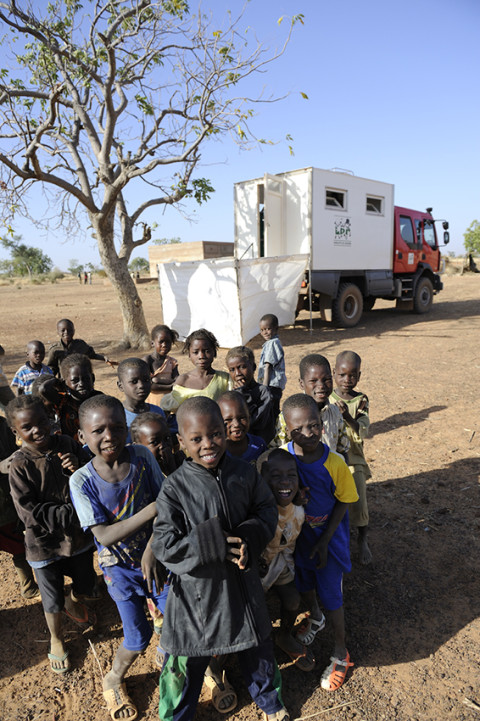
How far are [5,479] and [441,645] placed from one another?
2.41 meters

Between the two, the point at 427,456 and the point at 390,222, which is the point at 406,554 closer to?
the point at 427,456

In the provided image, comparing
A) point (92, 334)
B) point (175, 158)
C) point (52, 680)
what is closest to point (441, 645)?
point (52, 680)

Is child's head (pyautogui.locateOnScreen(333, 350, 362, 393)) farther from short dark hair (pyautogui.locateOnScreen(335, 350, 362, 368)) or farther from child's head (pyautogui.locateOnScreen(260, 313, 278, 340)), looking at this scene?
child's head (pyautogui.locateOnScreen(260, 313, 278, 340))

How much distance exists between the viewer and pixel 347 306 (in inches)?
451

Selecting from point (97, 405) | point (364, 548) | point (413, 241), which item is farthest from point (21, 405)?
point (413, 241)

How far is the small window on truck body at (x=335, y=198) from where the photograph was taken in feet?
32.9

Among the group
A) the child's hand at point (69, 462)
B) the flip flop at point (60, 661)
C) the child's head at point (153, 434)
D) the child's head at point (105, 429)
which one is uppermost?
the child's head at point (105, 429)

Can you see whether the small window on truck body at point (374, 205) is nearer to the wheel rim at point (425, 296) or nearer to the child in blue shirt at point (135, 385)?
the wheel rim at point (425, 296)

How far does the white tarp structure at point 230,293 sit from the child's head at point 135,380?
20.6 feet

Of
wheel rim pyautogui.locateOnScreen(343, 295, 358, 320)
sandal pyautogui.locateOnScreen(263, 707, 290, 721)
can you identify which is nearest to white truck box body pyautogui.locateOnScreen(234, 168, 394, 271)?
wheel rim pyautogui.locateOnScreen(343, 295, 358, 320)

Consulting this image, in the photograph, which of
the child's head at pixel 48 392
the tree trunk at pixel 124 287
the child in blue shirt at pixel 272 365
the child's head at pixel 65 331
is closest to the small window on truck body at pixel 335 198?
the tree trunk at pixel 124 287

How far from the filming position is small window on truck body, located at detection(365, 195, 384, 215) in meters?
11.1

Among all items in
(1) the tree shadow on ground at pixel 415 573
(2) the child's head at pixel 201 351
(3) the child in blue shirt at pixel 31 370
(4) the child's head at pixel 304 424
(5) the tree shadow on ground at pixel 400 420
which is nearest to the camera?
(4) the child's head at pixel 304 424

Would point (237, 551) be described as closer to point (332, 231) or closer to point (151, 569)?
point (151, 569)
